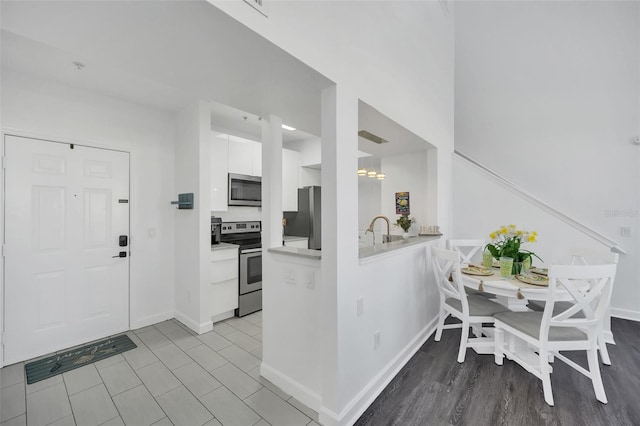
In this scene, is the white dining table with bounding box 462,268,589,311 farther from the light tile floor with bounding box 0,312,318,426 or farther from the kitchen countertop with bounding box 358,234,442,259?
the light tile floor with bounding box 0,312,318,426

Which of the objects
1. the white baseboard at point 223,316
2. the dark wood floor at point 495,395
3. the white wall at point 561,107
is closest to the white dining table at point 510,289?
the dark wood floor at point 495,395

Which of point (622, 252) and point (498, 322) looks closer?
point (498, 322)

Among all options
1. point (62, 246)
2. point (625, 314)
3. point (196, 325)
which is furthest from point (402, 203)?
point (62, 246)

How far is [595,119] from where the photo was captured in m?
3.55

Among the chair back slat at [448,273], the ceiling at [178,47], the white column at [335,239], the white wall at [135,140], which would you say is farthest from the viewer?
the white wall at [135,140]

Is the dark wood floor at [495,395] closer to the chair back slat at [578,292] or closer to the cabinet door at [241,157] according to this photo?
the chair back slat at [578,292]

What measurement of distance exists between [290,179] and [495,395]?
11.9 feet

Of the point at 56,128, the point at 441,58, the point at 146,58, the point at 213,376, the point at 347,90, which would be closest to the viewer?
the point at 146,58

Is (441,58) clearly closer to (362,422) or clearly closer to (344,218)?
(344,218)

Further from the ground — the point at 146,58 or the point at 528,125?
the point at 528,125

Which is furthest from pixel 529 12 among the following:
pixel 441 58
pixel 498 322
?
pixel 498 322

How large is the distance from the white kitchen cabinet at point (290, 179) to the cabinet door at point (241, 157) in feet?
2.30

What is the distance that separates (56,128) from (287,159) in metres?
2.75

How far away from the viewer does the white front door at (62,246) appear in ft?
7.68
